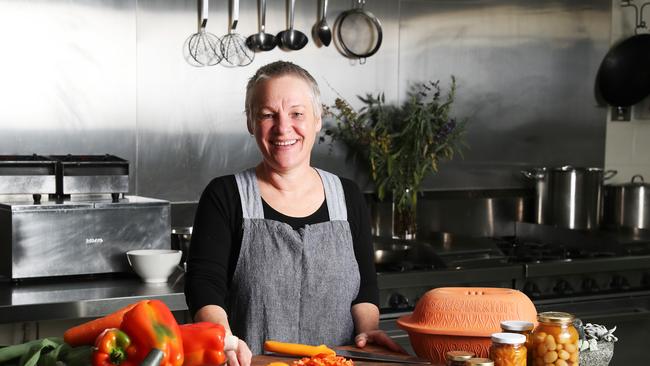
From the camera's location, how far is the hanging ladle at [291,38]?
3.88m

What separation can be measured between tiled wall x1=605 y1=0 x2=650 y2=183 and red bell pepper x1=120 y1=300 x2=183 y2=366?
371cm

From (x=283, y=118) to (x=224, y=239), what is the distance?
1.03ft

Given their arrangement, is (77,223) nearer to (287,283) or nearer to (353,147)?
(287,283)

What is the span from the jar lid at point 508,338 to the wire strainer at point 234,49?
8.09ft

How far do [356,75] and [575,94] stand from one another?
4.06 ft

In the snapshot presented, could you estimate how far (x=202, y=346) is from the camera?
1527 millimetres

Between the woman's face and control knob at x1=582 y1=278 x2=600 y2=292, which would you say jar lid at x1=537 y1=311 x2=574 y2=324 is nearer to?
the woman's face

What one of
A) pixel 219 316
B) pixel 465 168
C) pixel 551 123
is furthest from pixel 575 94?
pixel 219 316

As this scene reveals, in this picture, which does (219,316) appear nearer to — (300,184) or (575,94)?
(300,184)

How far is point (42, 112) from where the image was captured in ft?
11.4

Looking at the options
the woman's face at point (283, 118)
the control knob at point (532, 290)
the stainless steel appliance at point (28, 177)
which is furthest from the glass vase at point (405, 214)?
the woman's face at point (283, 118)

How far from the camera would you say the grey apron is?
2.17 m

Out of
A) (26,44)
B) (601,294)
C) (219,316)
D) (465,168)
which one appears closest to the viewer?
(219,316)

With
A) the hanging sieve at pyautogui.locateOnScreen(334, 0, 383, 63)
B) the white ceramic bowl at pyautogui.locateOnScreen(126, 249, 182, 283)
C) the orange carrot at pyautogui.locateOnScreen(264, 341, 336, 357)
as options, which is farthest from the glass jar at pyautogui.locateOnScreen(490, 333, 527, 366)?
the hanging sieve at pyautogui.locateOnScreen(334, 0, 383, 63)
